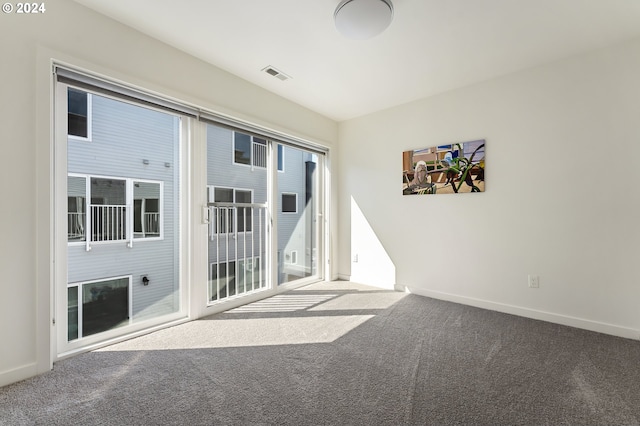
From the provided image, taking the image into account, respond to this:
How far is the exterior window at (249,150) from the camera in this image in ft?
10.5

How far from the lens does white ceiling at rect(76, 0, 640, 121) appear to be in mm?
2014

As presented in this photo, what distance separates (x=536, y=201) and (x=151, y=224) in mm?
3768

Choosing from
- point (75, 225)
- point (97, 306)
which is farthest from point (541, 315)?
point (75, 225)

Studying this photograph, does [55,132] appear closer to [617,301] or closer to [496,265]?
[496,265]

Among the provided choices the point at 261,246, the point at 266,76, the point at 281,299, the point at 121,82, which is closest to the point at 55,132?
the point at 121,82

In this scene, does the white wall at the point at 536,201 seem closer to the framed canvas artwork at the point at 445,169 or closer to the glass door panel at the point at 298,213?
the framed canvas artwork at the point at 445,169

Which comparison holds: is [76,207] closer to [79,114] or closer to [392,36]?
[79,114]

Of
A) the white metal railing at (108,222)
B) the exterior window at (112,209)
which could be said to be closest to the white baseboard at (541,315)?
the exterior window at (112,209)

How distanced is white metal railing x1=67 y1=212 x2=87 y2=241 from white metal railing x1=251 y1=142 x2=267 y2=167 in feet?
5.79

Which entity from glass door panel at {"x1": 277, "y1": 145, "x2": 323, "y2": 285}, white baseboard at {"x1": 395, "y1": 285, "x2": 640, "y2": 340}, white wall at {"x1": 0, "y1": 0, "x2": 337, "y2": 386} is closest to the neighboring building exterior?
white wall at {"x1": 0, "y1": 0, "x2": 337, "y2": 386}

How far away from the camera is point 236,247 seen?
3.27 metres

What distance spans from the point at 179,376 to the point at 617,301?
11.8ft

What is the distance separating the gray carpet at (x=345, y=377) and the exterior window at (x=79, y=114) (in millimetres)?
1705

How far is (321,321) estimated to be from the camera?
2.76 metres
